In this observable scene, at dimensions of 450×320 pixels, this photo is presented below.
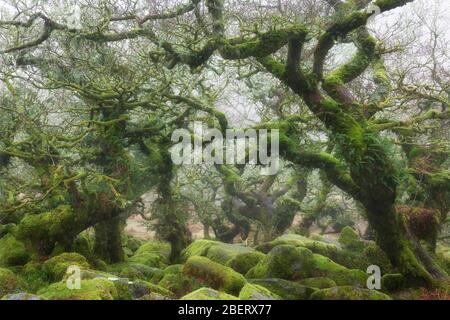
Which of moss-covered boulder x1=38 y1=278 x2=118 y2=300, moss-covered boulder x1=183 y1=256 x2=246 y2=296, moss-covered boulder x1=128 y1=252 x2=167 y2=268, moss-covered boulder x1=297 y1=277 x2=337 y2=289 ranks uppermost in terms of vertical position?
moss-covered boulder x1=38 y1=278 x2=118 y2=300

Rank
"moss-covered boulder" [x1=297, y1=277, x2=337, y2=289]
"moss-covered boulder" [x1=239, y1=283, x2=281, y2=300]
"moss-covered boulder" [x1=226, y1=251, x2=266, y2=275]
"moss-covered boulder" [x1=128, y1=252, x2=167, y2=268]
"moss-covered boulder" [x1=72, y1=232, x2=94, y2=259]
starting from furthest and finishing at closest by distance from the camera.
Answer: "moss-covered boulder" [x1=128, y1=252, x2=167, y2=268], "moss-covered boulder" [x1=72, y1=232, x2=94, y2=259], "moss-covered boulder" [x1=226, y1=251, x2=266, y2=275], "moss-covered boulder" [x1=297, y1=277, x2=337, y2=289], "moss-covered boulder" [x1=239, y1=283, x2=281, y2=300]

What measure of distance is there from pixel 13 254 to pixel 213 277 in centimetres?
765

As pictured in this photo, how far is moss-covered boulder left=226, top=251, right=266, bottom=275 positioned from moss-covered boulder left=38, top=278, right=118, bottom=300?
287 inches

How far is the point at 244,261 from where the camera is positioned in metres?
15.1

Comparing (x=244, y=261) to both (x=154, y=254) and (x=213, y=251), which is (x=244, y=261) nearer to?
(x=213, y=251)

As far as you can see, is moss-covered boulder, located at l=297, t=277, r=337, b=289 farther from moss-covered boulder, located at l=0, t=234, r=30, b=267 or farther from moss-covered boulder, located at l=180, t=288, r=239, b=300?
moss-covered boulder, located at l=0, t=234, r=30, b=267

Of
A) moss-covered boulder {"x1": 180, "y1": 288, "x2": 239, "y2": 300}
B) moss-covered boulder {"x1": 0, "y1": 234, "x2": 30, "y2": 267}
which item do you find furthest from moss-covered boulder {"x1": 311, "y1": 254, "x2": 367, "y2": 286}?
moss-covered boulder {"x1": 0, "y1": 234, "x2": 30, "y2": 267}

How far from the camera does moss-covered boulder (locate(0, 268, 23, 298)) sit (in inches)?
410

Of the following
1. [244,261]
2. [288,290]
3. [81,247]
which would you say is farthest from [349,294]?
[81,247]

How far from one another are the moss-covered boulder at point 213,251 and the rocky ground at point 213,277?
0.04m

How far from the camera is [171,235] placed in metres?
17.4

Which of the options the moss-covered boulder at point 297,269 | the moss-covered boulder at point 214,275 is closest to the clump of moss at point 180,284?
the moss-covered boulder at point 214,275

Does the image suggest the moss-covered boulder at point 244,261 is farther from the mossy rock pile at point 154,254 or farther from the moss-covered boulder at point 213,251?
the mossy rock pile at point 154,254
